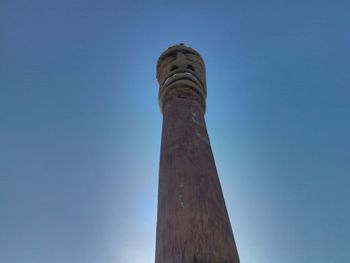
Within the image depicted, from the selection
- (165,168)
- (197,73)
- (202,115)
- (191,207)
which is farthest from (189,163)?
(197,73)

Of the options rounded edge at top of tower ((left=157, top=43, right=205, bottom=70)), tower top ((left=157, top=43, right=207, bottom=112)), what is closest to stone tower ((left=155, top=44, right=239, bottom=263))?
tower top ((left=157, top=43, right=207, bottom=112))

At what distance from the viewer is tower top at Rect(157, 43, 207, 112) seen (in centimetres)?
377

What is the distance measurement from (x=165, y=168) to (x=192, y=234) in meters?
0.84

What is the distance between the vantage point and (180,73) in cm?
388

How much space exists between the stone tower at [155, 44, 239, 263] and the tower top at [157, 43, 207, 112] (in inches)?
0.5

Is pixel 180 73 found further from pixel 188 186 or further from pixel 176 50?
pixel 188 186

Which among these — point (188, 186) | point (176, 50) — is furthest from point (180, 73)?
point (188, 186)

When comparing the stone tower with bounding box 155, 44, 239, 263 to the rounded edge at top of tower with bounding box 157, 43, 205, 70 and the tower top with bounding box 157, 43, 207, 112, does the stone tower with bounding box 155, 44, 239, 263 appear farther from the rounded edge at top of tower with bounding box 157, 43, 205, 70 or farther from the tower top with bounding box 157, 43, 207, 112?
the rounded edge at top of tower with bounding box 157, 43, 205, 70

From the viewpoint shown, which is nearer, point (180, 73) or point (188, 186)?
point (188, 186)

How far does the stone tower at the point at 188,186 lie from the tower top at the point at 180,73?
0.04ft

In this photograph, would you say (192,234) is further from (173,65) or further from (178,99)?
(173,65)

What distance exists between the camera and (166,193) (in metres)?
2.54

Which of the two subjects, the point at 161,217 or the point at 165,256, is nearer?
the point at 165,256

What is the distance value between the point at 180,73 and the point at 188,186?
1.80m
